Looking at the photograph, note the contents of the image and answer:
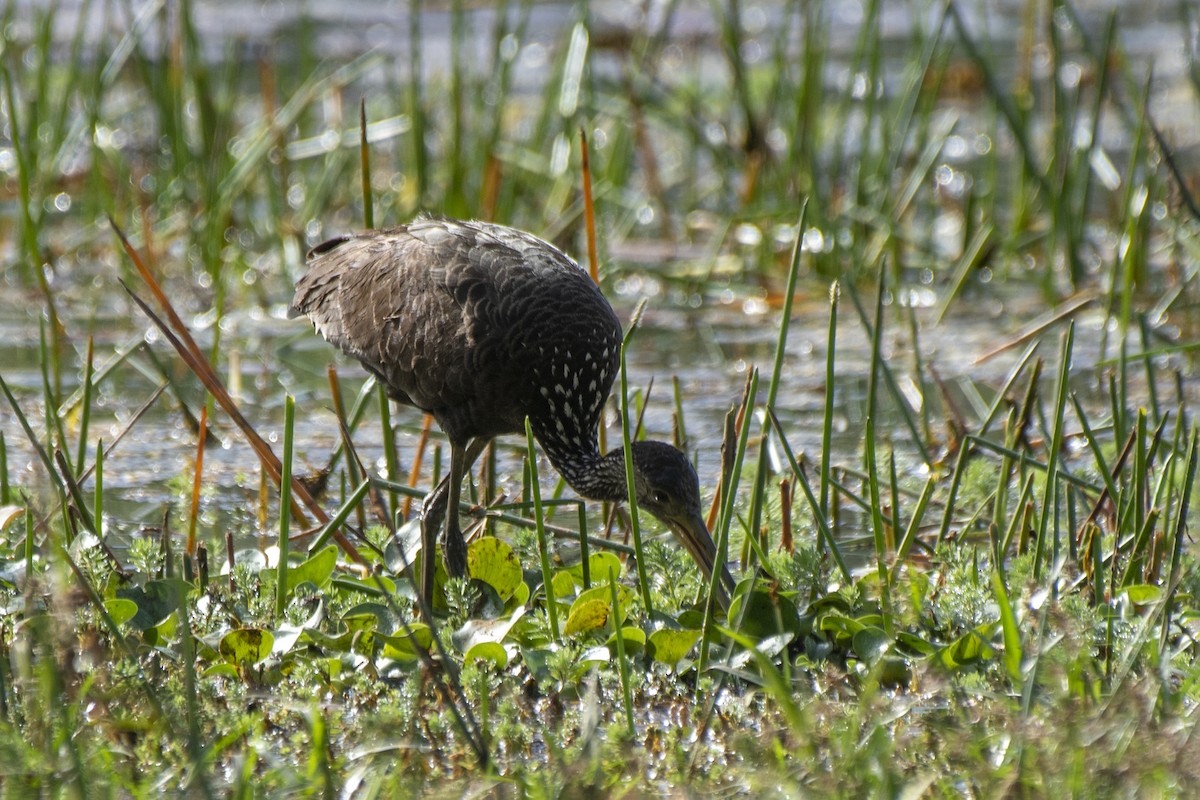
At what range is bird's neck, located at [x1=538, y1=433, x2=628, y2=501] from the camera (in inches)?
166

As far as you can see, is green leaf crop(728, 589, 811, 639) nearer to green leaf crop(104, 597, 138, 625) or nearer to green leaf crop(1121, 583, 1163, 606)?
green leaf crop(1121, 583, 1163, 606)

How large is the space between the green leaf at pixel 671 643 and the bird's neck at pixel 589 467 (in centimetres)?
73

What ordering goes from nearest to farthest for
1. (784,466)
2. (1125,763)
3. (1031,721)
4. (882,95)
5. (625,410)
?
(1125,763) < (1031,721) < (625,410) < (784,466) < (882,95)

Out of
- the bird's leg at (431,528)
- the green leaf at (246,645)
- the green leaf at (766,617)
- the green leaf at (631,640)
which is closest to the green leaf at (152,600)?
the green leaf at (246,645)

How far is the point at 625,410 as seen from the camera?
3.73 metres

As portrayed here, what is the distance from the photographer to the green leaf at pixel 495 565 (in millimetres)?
3936

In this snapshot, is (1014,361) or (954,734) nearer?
(954,734)

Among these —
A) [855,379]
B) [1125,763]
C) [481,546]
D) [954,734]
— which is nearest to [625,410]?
[481,546]

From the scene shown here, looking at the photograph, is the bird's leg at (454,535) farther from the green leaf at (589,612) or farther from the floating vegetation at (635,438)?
the green leaf at (589,612)

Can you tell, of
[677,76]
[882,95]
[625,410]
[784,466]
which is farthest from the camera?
[677,76]

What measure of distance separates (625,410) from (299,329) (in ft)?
10.9

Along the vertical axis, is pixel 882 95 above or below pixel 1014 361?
above

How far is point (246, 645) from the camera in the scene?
139 inches

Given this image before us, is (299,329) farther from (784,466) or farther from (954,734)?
(954,734)
